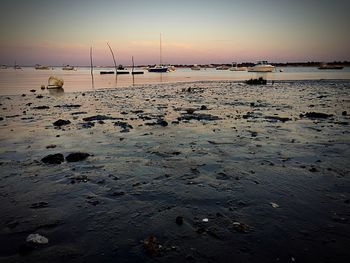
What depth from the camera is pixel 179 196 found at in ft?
21.0

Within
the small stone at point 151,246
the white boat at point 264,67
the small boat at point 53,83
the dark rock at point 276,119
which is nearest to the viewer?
the small stone at point 151,246

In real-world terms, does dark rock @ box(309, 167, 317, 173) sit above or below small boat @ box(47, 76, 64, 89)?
below

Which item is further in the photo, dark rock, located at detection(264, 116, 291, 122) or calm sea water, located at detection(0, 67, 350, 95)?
calm sea water, located at detection(0, 67, 350, 95)

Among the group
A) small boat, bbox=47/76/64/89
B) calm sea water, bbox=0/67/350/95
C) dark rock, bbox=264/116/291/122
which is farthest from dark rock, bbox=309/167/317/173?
small boat, bbox=47/76/64/89

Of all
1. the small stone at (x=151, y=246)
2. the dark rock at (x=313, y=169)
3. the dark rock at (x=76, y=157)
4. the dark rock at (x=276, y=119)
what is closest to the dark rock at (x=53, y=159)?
the dark rock at (x=76, y=157)

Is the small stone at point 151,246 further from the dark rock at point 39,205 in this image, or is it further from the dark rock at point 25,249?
the dark rock at point 39,205

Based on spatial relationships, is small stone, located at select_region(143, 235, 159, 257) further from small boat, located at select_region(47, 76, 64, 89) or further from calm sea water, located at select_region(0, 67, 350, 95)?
small boat, located at select_region(47, 76, 64, 89)

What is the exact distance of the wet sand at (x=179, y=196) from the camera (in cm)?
445

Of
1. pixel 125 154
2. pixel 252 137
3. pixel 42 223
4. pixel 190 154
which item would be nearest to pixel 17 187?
pixel 42 223

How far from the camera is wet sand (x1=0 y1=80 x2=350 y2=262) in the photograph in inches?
175

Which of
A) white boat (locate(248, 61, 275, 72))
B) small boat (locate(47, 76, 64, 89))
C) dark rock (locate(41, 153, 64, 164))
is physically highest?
white boat (locate(248, 61, 275, 72))

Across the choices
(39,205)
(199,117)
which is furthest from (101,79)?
(39,205)

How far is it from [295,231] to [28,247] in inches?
186

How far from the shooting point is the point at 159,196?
641 cm
